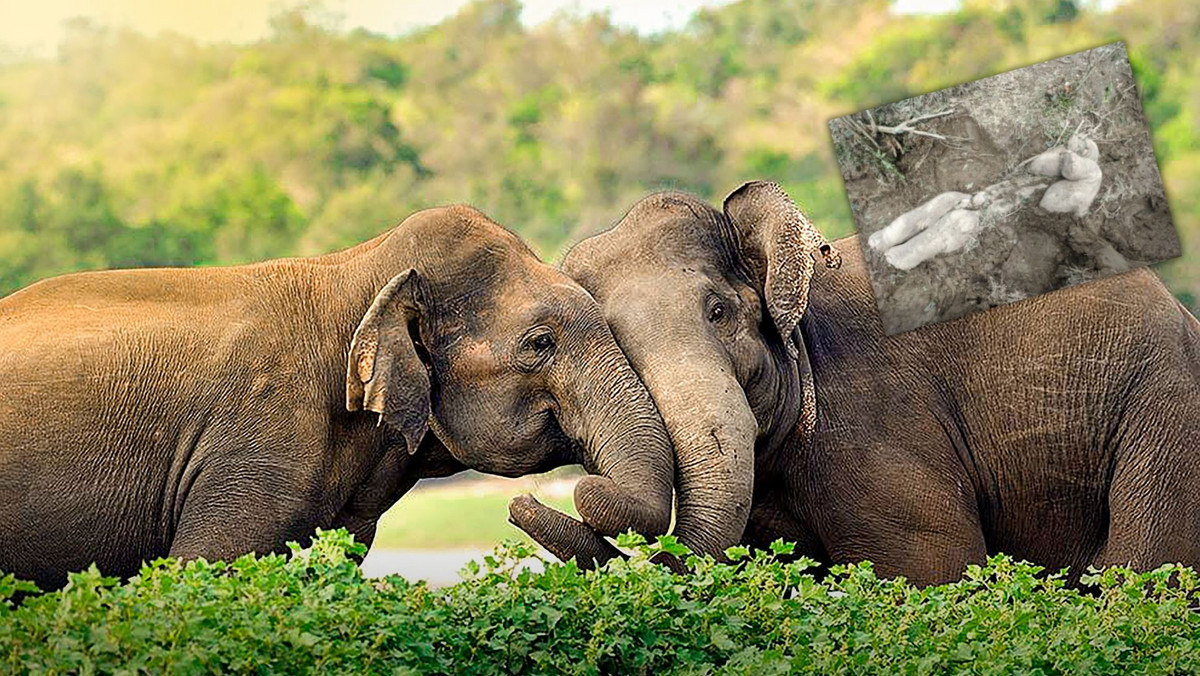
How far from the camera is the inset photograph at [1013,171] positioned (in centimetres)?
809

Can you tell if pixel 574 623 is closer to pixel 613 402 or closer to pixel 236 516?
pixel 613 402

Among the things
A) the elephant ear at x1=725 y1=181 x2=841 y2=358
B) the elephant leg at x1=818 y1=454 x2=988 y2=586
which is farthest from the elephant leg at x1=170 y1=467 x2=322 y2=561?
the elephant leg at x1=818 y1=454 x2=988 y2=586

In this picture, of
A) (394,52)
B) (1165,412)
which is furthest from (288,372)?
(394,52)

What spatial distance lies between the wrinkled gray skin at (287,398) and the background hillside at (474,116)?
2821 cm

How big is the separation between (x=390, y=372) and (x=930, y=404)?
2.07 meters

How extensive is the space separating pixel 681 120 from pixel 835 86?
320 cm

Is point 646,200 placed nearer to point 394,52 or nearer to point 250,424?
point 250,424

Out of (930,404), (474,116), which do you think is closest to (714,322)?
(930,404)

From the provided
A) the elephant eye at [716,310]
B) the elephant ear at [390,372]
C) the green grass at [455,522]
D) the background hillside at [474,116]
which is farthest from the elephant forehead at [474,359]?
the background hillside at [474,116]

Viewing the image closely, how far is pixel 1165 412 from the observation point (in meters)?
7.64

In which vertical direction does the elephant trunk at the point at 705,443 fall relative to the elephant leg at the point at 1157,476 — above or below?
above

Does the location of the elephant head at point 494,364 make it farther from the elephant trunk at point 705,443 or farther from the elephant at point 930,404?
the elephant at point 930,404

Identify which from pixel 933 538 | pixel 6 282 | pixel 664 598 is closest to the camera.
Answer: pixel 664 598

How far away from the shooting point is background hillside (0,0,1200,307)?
3756 centimetres
